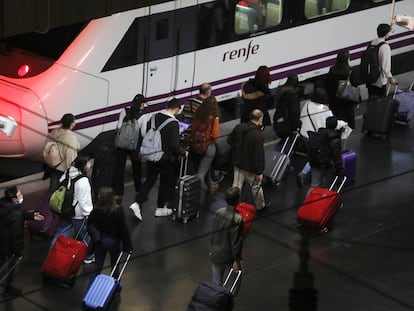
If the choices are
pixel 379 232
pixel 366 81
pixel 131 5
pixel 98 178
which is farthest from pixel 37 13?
pixel 366 81

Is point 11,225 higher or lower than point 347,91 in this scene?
lower

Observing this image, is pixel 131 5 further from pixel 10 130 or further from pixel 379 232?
pixel 379 232

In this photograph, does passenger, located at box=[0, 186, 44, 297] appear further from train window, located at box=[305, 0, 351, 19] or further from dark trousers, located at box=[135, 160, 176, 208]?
train window, located at box=[305, 0, 351, 19]

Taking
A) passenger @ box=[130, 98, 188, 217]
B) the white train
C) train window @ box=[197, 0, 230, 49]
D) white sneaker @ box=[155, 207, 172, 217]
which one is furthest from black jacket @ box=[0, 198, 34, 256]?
train window @ box=[197, 0, 230, 49]

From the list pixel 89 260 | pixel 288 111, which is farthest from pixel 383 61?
pixel 89 260

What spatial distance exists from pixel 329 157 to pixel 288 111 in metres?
1.26

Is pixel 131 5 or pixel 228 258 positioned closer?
pixel 228 258

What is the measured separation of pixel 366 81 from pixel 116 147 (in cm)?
499

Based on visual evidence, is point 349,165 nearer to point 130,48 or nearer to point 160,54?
point 160,54

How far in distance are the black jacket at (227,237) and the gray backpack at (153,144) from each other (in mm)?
2455

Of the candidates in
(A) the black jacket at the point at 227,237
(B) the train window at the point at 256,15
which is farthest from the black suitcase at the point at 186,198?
(B) the train window at the point at 256,15

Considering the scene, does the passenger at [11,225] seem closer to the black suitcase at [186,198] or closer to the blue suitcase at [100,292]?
the blue suitcase at [100,292]

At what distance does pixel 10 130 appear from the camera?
1591cm

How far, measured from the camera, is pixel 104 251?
528 inches
